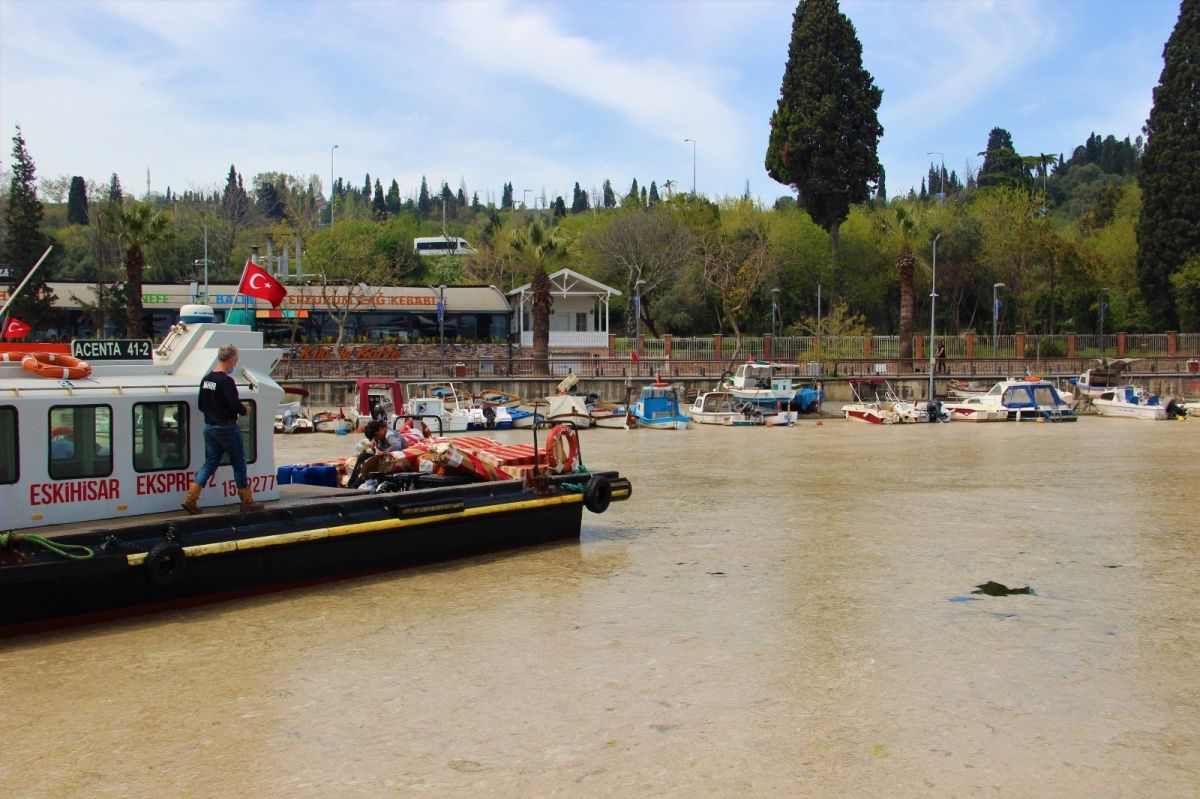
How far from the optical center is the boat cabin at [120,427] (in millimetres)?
10344

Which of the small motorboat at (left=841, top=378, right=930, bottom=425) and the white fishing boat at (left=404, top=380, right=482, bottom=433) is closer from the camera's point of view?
the white fishing boat at (left=404, top=380, right=482, bottom=433)

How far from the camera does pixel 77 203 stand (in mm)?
129750

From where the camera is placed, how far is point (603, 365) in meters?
50.5

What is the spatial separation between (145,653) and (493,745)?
4.14 m

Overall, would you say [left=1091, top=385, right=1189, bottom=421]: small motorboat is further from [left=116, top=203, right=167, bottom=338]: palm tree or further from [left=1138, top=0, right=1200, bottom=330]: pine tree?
[left=116, top=203, right=167, bottom=338]: palm tree

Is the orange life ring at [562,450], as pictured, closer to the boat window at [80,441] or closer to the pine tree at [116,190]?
the boat window at [80,441]

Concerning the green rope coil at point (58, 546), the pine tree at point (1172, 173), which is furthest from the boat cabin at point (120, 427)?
the pine tree at point (1172, 173)

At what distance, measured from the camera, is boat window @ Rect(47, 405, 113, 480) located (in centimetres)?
1056

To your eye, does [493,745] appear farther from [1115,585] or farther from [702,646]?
[1115,585]

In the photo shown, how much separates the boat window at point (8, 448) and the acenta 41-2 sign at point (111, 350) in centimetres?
121

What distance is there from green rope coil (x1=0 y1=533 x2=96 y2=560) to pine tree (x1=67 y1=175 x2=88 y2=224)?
130516 mm

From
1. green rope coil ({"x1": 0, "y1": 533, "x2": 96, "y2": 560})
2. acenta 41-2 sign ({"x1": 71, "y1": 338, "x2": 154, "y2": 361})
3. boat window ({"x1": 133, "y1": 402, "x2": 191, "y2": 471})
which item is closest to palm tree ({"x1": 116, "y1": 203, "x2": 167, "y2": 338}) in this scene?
acenta 41-2 sign ({"x1": 71, "y1": 338, "x2": 154, "y2": 361})

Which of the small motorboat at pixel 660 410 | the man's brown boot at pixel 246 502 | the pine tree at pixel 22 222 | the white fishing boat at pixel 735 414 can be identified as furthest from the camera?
the pine tree at pixel 22 222

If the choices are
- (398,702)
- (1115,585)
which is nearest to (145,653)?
(398,702)
